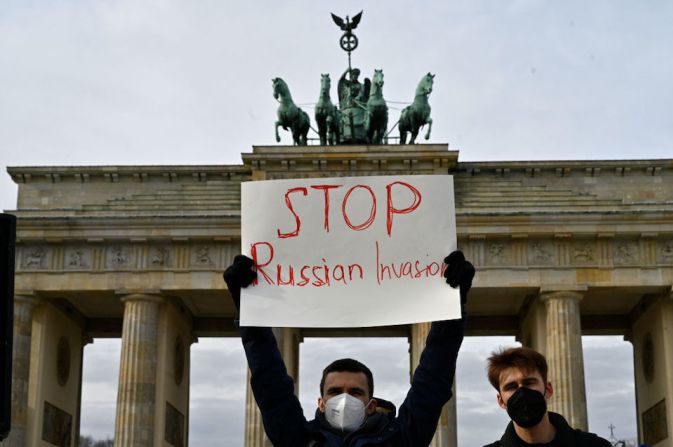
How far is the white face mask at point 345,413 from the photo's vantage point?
553cm

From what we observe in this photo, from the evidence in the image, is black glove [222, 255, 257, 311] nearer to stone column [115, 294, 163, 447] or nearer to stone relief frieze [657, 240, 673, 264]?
stone column [115, 294, 163, 447]

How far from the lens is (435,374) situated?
597 centimetres

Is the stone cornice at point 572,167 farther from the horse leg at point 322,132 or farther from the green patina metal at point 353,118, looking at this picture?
the horse leg at point 322,132

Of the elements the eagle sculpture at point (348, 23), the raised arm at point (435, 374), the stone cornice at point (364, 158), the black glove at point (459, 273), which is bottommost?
the raised arm at point (435, 374)

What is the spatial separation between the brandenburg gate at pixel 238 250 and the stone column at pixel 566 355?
0.17ft

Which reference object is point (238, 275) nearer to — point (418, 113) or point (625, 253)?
point (625, 253)

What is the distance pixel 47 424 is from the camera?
128 feet

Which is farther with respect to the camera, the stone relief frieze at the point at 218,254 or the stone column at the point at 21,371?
the stone relief frieze at the point at 218,254

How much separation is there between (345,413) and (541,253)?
108 feet

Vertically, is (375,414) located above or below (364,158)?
Result: below

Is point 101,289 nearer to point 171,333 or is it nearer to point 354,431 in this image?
point 171,333

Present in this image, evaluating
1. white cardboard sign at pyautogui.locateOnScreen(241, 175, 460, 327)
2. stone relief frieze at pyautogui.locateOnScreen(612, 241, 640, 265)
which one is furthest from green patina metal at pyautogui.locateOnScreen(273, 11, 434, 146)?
white cardboard sign at pyautogui.locateOnScreen(241, 175, 460, 327)

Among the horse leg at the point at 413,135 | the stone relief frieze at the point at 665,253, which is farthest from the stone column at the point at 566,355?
the horse leg at the point at 413,135

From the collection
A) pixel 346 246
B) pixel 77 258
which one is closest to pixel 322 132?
pixel 77 258
